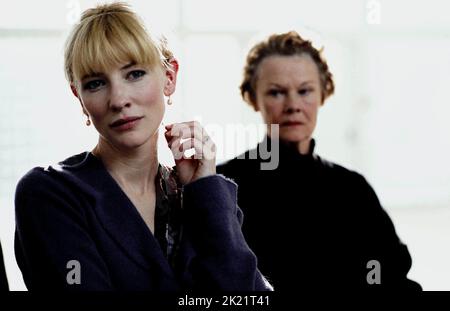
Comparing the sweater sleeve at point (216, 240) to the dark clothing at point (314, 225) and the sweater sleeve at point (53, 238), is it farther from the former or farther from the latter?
the dark clothing at point (314, 225)

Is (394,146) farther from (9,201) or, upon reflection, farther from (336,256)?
(336,256)

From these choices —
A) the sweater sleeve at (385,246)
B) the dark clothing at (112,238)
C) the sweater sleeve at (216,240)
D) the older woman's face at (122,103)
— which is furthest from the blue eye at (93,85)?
the sweater sleeve at (385,246)

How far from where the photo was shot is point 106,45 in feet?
3.43

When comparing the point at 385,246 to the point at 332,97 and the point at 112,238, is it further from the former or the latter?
the point at 332,97

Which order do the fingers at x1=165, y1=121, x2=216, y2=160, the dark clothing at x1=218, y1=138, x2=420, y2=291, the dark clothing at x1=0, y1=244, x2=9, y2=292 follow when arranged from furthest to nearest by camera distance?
the dark clothing at x1=218, y1=138, x2=420, y2=291, the fingers at x1=165, y1=121, x2=216, y2=160, the dark clothing at x1=0, y1=244, x2=9, y2=292

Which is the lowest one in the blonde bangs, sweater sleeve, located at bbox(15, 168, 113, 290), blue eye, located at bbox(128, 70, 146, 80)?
sweater sleeve, located at bbox(15, 168, 113, 290)

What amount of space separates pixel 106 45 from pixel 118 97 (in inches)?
3.5

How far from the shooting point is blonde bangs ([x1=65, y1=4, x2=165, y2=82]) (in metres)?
1.05

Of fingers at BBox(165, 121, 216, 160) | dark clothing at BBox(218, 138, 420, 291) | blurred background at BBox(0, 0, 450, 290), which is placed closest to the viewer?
fingers at BBox(165, 121, 216, 160)

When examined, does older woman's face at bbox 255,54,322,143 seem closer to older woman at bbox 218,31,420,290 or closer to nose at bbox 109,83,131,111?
older woman at bbox 218,31,420,290

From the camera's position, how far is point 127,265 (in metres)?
1.07

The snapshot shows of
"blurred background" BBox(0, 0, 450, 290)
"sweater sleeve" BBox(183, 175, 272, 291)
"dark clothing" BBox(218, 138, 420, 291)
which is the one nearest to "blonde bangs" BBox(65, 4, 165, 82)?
"sweater sleeve" BBox(183, 175, 272, 291)

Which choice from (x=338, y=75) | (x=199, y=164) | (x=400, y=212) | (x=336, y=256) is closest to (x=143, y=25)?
(x=199, y=164)
